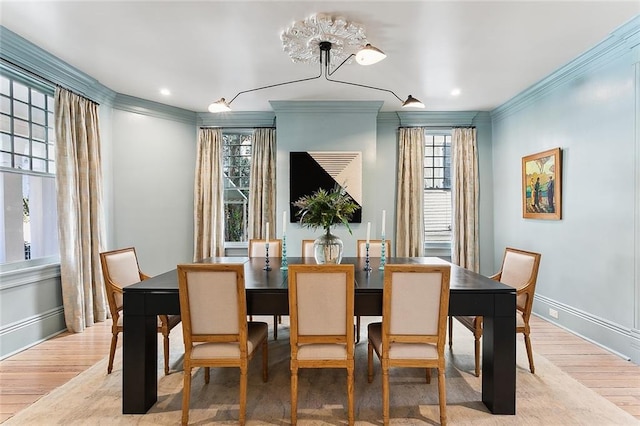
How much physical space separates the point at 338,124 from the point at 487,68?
197 cm

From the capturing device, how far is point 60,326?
139 inches

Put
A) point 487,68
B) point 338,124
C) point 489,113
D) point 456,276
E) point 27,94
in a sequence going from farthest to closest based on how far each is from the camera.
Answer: point 489,113, point 338,124, point 487,68, point 27,94, point 456,276

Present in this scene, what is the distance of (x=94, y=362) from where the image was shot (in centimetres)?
284

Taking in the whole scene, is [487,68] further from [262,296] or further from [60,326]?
[60,326]

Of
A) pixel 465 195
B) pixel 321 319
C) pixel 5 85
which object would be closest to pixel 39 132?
pixel 5 85

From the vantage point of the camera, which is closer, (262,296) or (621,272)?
(262,296)

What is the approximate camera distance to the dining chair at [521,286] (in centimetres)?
250

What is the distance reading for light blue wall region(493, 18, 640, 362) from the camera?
2.87m

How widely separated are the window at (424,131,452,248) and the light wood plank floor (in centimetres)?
210

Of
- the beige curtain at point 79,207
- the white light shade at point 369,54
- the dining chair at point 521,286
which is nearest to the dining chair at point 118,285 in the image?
the beige curtain at point 79,207

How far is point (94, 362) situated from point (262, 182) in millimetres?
3139

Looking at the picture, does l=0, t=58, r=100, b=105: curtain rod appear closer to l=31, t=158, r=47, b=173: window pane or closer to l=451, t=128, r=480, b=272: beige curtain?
l=31, t=158, r=47, b=173: window pane

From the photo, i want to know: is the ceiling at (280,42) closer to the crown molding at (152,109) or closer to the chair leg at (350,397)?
the crown molding at (152,109)

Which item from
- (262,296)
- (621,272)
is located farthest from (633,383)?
(262,296)
